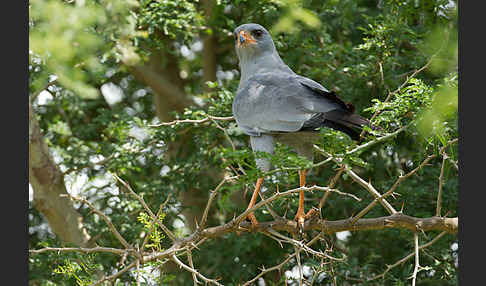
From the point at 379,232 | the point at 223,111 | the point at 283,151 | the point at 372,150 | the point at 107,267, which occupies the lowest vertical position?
the point at 107,267

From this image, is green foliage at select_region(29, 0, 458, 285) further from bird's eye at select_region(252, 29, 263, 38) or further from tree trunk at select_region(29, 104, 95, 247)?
bird's eye at select_region(252, 29, 263, 38)

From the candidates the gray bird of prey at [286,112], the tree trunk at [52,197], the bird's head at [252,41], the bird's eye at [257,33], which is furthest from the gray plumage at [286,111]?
the tree trunk at [52,197]

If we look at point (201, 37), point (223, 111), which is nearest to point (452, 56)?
point (223, 111)

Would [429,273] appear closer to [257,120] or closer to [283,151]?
[257,120]

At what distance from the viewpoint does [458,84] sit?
97.3 inches

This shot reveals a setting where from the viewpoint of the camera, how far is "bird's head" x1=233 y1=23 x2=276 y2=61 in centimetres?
445

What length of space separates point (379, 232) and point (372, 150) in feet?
2.54

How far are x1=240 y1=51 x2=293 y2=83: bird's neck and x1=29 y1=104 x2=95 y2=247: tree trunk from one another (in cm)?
229

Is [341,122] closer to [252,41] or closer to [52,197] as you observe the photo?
[252,41]

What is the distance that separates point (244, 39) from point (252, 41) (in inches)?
2.9

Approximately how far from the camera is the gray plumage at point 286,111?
3.51 metres

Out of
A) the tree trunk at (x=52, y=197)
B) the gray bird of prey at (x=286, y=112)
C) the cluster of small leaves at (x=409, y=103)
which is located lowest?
the tree trunk at (x=52, y=197)

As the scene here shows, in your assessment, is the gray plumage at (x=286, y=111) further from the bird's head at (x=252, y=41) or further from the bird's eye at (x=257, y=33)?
the bird's eye at (x=257, y=33)

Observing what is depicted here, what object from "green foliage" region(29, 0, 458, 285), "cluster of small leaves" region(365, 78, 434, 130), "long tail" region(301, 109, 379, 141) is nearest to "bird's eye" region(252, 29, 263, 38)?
"green foliage" region(29, 0, 458, 285)
